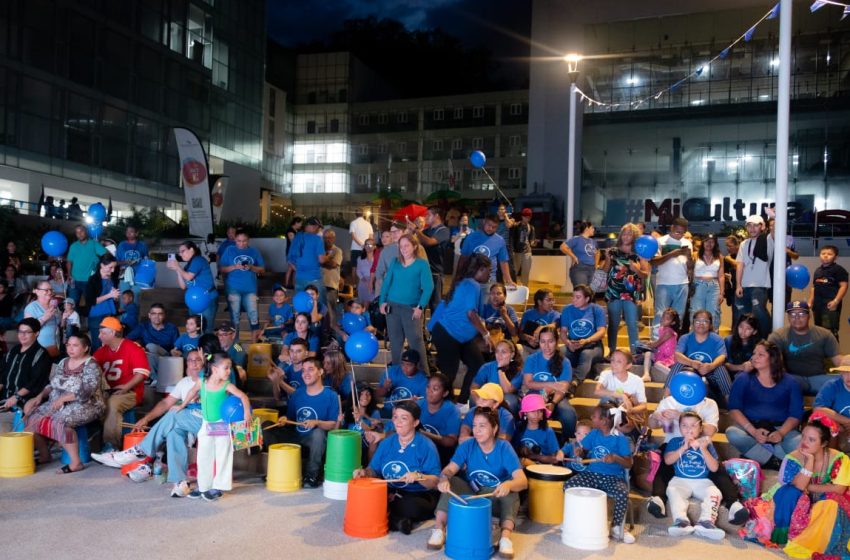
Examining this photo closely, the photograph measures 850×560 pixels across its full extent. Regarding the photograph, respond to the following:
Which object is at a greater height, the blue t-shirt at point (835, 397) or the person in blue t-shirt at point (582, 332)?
the person in blue t-shirt at point (582, 332)

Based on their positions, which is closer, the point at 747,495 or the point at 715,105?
the point at 747,495

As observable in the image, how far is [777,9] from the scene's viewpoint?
8.45 meters

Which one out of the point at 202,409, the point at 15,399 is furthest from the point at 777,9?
the point at 15,399

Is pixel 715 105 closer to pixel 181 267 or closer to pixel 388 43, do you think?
pixel 181 267

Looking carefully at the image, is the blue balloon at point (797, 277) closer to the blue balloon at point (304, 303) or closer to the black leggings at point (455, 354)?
the black leggings at point (455, 354)

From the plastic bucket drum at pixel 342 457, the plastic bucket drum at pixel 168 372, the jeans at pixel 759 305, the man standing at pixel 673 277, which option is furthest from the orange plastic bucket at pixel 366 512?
the jeans at pixel 759 305

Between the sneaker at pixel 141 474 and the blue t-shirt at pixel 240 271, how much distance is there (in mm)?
3688

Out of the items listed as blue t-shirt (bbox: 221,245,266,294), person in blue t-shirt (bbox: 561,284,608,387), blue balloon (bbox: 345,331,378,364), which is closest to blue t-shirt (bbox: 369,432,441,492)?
blue balloon (bbox: 345,331,378,364)

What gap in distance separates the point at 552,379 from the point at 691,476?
1543 millimetres

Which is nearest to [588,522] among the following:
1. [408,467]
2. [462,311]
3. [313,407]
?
[408,467]

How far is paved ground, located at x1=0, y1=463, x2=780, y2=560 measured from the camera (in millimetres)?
5223

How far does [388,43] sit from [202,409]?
6078 cm

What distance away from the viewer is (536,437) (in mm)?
6480

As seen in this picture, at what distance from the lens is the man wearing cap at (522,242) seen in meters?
12.0
